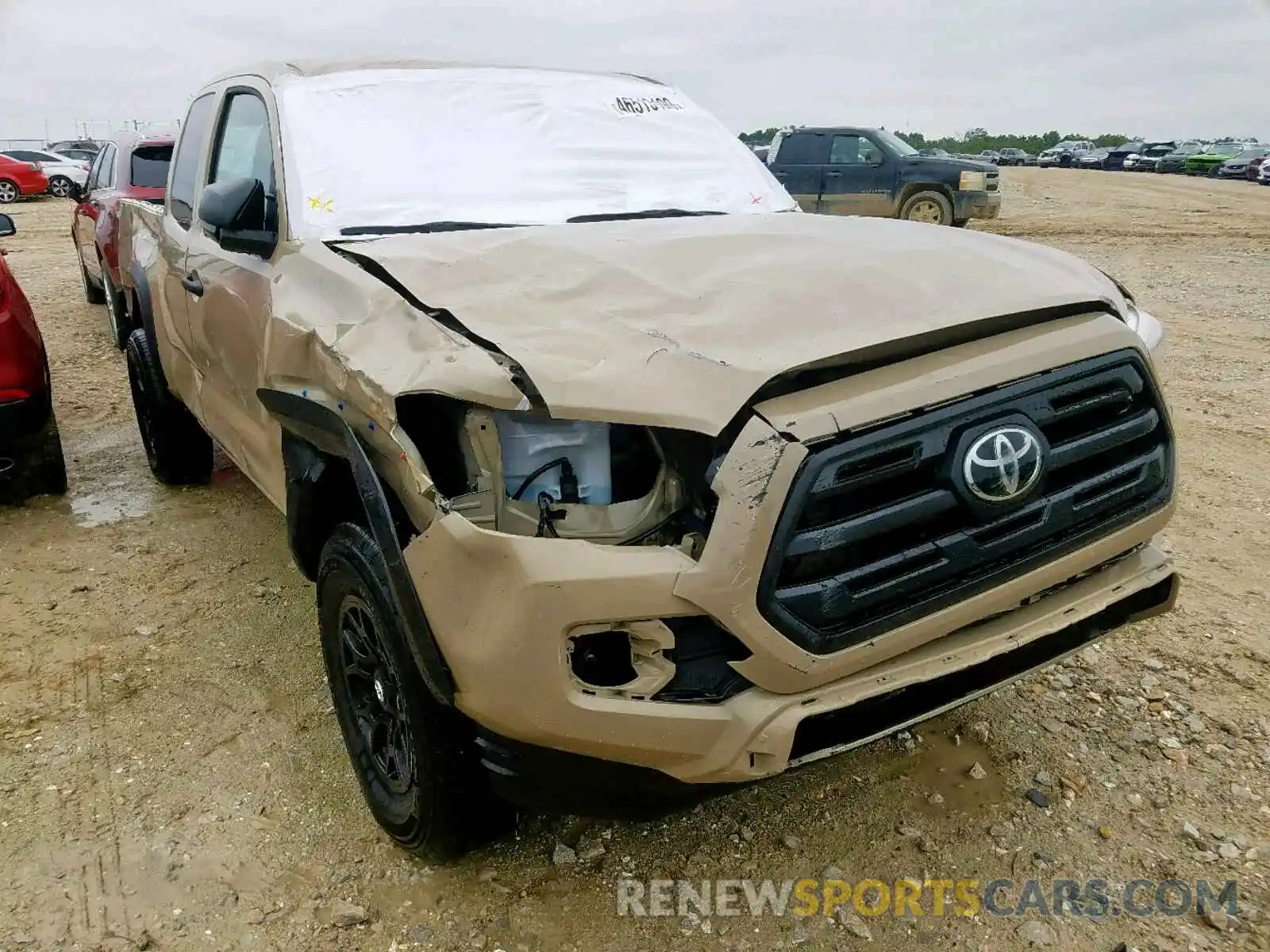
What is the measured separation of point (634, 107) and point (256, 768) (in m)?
2.67

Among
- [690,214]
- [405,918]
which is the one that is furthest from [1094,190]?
[405,918]

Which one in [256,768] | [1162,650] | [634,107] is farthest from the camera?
[634,107]

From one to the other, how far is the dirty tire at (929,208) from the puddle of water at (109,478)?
463 inches

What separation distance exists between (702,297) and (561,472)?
52 centimetres

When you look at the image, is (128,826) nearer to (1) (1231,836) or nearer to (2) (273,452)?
(2) (273,452)

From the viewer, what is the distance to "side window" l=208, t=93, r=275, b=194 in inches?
125

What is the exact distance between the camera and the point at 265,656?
3.36 metres

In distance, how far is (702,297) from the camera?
7.11 feet

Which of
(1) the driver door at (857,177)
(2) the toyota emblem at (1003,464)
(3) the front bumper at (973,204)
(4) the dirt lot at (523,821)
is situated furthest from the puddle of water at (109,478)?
(3) the front bumper at (973,204)

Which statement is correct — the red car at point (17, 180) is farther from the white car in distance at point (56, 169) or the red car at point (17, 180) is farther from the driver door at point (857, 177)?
the driver door at point (857, 177)

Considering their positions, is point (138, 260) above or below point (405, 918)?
above

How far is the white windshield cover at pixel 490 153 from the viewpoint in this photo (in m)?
2.95

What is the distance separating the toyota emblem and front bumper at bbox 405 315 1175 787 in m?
0.11

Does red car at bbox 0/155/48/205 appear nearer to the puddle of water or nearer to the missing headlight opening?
the puddle of water
